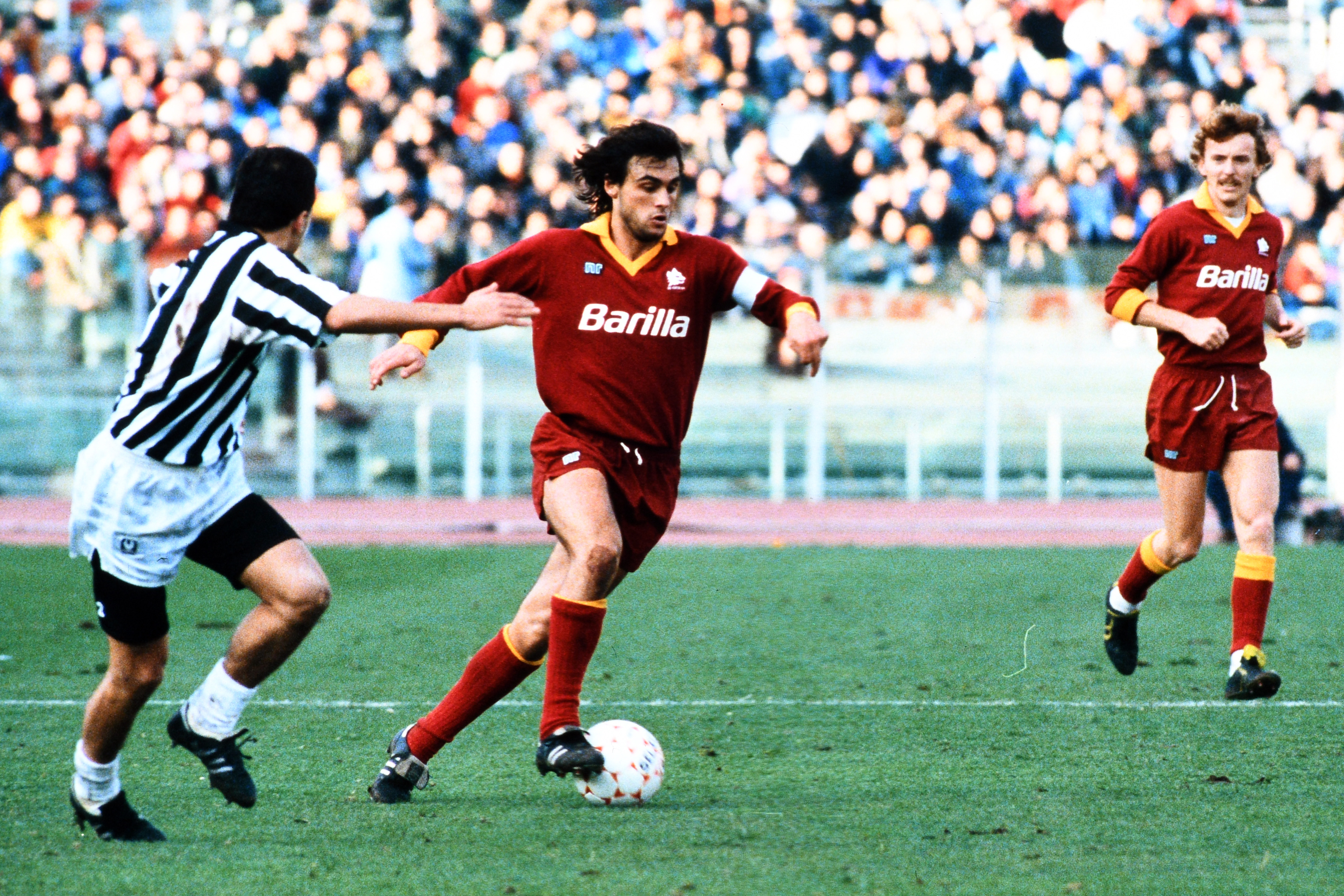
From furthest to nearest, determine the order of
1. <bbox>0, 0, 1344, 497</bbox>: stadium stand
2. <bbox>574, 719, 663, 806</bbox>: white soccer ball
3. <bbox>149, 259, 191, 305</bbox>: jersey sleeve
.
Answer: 1. <bbox>0, 0, 1344, 497</bbox>: stadium stand
2. <bbox>574, 719, 663, 806</bbox>: white soccer ball
3. <bbox>149, 259, 191, 305</bbox>: jersey sleeve

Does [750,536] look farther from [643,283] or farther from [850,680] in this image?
[643,283]

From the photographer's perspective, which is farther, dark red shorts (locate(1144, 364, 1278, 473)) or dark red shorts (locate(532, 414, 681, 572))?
dark red shorts (locate(1144, 364, 1278, 473))

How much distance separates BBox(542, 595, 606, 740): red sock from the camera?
515cm

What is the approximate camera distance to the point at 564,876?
13.8 feet

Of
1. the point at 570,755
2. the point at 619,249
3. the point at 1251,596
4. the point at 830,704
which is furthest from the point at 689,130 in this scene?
the point at 570,755

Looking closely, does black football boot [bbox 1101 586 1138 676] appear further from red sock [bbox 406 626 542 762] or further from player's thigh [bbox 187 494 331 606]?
player's thigh [bbox 187 494 331 606]

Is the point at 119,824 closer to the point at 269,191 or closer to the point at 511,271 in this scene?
the point at 269,191

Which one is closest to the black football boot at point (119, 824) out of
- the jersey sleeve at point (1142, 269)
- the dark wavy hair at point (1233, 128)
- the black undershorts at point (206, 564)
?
the black undershorts at point (206, 564)

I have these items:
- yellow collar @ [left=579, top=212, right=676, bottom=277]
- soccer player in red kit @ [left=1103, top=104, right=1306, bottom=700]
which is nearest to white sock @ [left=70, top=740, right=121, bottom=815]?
yellow collar @ [left=579, top=212, right=676, bottom=277]

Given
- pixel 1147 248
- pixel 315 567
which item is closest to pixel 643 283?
pixel 315 567

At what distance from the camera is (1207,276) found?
6.89 metres

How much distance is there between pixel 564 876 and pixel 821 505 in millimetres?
12830

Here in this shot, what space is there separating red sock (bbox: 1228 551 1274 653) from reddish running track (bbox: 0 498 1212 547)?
23.2 ft

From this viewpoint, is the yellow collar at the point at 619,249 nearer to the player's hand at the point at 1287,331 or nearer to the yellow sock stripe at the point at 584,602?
the yellow sock stripe at the point at 584,602
